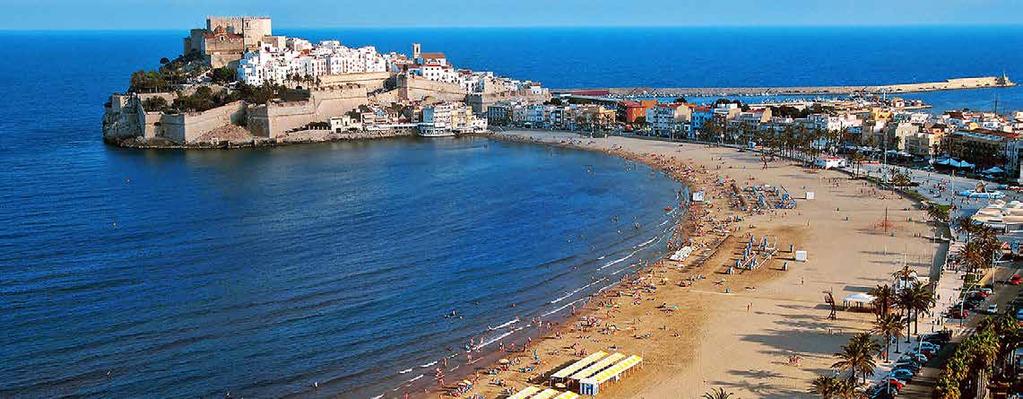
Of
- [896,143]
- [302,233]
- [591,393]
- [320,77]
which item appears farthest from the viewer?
[320,77]

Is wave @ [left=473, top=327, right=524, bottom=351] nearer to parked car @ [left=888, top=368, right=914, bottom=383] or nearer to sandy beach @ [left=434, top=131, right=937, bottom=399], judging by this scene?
sandy beach @ [left=434, top=131, right=937, bottom=399]

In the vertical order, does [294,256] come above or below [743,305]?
above

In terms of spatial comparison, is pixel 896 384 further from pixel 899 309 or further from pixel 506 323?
pixel 506 323

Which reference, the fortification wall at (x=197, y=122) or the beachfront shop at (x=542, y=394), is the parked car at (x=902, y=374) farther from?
the fortification wall at (x=197, y=122)

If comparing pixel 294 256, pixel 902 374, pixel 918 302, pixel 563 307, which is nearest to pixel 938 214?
pixel 918 302

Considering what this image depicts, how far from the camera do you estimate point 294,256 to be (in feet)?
103

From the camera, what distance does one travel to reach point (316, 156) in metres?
54.0

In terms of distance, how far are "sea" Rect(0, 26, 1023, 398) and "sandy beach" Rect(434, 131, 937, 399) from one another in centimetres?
141

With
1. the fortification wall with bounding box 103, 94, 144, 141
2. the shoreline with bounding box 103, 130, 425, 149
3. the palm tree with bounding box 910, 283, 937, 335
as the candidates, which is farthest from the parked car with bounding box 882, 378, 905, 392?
the fortification wall with bounding box 103, 94, 144, 141

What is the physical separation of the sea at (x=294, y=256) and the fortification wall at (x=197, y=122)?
2.00m

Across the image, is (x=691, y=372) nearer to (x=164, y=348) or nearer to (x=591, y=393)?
(x=591, y=393)

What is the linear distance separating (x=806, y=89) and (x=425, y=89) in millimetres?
32421

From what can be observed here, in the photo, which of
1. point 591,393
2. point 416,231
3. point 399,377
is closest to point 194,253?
point 416,231

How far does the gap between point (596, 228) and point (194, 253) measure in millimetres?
13024
